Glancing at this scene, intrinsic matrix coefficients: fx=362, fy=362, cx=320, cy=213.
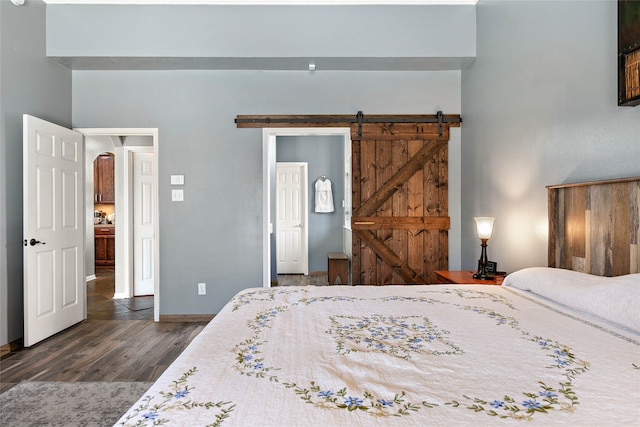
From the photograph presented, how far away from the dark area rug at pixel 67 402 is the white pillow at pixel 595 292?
229cm

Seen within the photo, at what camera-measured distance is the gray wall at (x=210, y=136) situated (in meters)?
3.70

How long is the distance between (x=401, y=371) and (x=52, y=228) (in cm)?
348

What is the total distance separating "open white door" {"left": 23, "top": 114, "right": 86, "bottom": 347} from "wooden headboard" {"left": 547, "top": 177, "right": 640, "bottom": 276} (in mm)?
3888

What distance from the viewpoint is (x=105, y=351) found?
2.94 meters

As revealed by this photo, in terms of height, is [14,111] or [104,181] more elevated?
[14,111]

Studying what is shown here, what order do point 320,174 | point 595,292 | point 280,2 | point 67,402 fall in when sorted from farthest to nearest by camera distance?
1. point 320,174
2. point 280,2
3. point 67,402
4. point 595,292

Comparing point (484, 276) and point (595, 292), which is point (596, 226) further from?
point (484, 276)

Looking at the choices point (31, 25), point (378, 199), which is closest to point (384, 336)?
point (378, 199)

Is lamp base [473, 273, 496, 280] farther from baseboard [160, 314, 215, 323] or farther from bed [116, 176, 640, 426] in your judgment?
baseboard [160, 314, 215, 323]

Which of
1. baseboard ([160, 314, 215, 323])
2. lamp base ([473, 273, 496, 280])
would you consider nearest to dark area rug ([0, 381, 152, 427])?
baseboard ([160, 314, 215, 323])

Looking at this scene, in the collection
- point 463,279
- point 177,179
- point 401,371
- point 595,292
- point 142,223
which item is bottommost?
point 463,279

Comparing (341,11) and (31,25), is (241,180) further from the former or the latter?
(31,25)

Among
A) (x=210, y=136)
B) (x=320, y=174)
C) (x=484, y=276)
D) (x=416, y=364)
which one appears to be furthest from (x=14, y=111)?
(x=320, y=174)

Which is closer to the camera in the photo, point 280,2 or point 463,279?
point 463,279
